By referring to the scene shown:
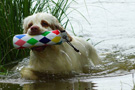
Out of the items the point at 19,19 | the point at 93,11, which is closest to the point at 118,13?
the point at 93,11

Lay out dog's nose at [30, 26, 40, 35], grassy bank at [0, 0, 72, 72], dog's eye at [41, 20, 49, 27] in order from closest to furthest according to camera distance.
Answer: dog's nose at [30, 26, 40, 35]
dog's eye at [41, 20, 49, 27]
grassy bank at [0, 0, 72, 72]

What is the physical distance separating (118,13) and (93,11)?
853mm

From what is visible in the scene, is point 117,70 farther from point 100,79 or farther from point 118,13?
point 118,13

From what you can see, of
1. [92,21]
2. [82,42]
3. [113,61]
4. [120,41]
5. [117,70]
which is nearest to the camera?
[117,70]

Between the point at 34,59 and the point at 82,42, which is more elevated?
the point at 82,42

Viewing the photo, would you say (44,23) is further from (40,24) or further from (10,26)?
(10,26)

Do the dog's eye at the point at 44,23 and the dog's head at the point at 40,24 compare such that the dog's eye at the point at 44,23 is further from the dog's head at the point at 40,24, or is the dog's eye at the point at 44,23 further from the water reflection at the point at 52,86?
the water reflection at the point at 52,86

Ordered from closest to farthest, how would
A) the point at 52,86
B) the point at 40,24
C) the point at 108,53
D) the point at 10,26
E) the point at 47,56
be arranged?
the point at 52,86 < the point at 40,24 < the point at 47,56 < the point at 10,26 < the point at 108,53

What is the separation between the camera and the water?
480 cm

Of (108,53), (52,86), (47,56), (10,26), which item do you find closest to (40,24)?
(47,56)

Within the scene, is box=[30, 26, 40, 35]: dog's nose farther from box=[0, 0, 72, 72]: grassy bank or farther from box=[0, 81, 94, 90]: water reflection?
box=[0, 0, 72, 72]: grassy bank

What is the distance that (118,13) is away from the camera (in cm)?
1112

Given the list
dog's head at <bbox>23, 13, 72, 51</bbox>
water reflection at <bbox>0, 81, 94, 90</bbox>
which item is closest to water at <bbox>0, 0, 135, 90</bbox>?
water reflection at <bbox>0, 81, 94, 90</bbox>

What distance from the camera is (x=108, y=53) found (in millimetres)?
7457
